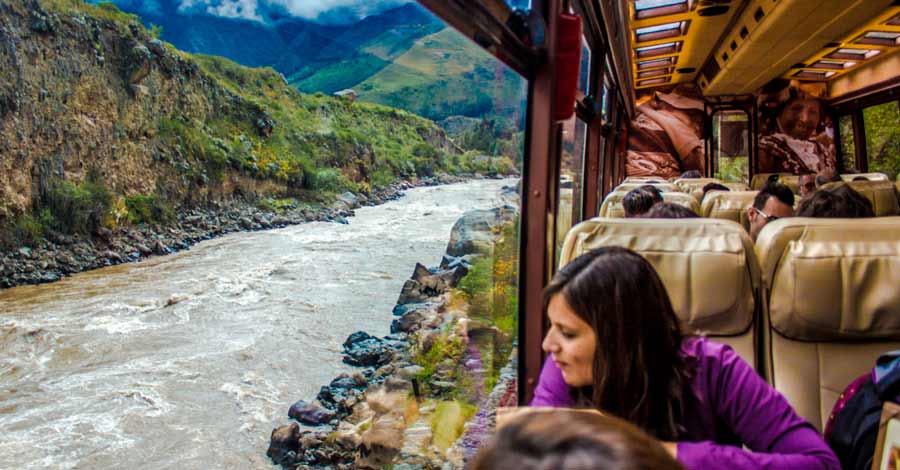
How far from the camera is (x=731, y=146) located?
36.3ft

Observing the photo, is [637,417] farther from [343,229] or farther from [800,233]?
[343,229]

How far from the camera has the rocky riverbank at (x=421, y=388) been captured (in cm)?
258

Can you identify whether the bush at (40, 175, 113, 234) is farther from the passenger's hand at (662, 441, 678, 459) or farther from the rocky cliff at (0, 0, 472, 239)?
the passenger's hand at (662, 441, 678, 459)

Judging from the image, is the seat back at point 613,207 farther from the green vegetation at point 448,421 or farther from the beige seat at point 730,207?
the green vegetation at point 448,421

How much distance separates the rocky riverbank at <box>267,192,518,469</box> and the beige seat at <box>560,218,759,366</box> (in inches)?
28.1

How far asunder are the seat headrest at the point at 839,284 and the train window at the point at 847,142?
9.84m

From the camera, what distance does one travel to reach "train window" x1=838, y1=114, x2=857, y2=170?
9.65 m

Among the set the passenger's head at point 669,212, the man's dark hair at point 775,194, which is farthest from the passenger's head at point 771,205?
the passenger's head at point 669,212

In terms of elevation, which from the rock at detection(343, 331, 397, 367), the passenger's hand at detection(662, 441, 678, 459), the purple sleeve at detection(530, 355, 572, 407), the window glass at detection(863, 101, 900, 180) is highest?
the window glass at detection(863, 101, 900, 180)

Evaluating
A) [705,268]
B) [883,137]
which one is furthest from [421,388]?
[883,137]

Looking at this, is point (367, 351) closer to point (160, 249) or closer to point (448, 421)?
point (448, 421)

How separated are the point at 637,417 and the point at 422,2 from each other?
83 cm

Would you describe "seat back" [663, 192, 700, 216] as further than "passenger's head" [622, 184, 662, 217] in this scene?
Yes

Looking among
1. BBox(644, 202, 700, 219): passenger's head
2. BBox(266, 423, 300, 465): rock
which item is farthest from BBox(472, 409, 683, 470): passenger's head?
BBox(266, 423, 300, 465): rock
